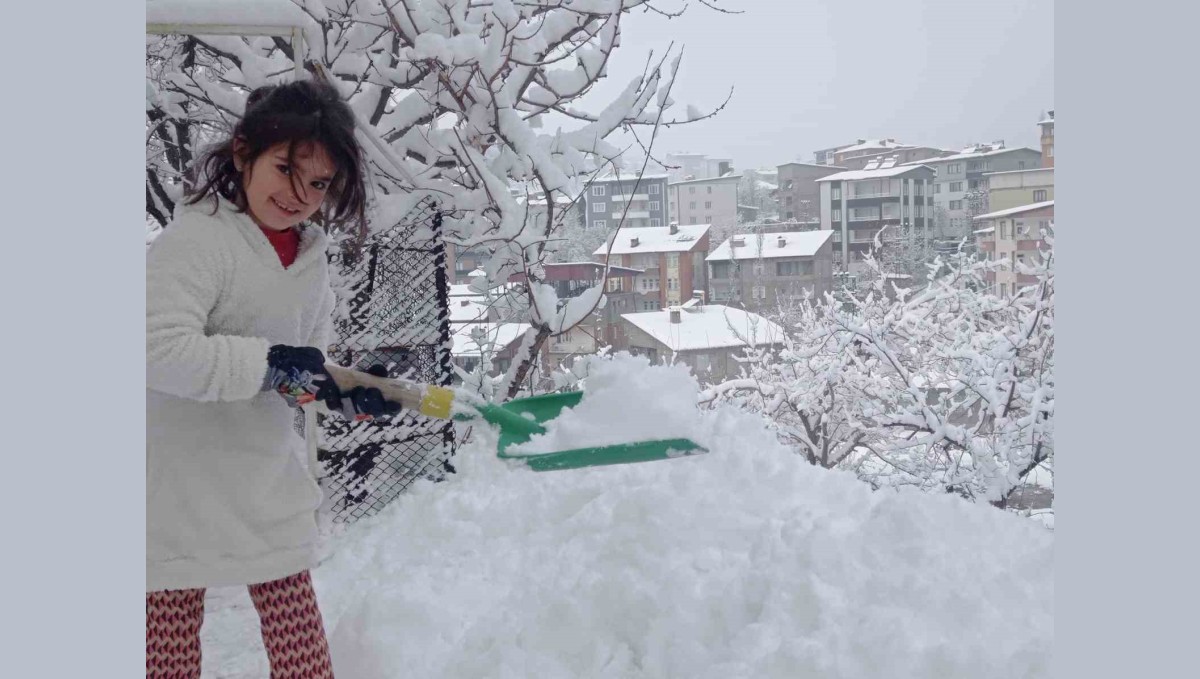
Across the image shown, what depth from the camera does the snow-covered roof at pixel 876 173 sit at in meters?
18.5

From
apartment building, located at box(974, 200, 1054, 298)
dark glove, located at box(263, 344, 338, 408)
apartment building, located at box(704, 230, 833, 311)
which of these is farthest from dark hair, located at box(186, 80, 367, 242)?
apartment building, located at box(704, 230, 833, 311)

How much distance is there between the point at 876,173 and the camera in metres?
18.6

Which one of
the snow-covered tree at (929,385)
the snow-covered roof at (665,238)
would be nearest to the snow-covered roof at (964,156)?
the snow-covered roof at (665,238)

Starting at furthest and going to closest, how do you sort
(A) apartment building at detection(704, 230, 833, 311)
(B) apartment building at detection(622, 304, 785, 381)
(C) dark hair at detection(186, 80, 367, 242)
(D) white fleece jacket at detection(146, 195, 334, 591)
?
(A) apartment building at detection(704, 230, 833, 311)
(B) apartment building at detection(622, 304, 785, 381)
(C) dark hair at detection(186, 80, 367, 242)
(D) white fleece jacket at detection(146, 195, 334, 591)

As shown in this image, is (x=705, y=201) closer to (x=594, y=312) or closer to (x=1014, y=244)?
(x=1014, y=244)

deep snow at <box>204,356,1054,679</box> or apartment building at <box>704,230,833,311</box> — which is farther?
apartment building at <box>704,230,833,311</box>

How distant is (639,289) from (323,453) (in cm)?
1376

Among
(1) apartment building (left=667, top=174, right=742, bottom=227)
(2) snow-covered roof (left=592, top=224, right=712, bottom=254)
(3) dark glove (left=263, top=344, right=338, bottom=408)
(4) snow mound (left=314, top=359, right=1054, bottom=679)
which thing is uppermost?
(1) apartment building (left=667, top=174, right=742, bottom=227)

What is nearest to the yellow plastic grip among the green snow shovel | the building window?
the green snow shovel

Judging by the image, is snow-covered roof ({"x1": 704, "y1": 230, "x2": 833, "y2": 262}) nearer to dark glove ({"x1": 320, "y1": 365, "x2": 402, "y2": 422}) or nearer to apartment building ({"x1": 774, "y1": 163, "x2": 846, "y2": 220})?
apartment building ({"x1": 774, "y1": 163, "x2": 846, "y2": 220})

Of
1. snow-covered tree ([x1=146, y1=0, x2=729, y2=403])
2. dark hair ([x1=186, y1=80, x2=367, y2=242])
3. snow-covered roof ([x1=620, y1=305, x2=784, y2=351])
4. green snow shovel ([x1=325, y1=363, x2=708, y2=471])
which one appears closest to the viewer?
dark hair ([x1=186, y1=80, x2=367, y2=242])

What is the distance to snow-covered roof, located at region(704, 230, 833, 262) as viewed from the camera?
1703 centimetres

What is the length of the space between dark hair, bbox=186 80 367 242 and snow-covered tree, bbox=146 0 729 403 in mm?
1987

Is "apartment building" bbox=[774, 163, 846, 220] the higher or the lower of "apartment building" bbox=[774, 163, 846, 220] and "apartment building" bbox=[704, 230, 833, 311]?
the higher
